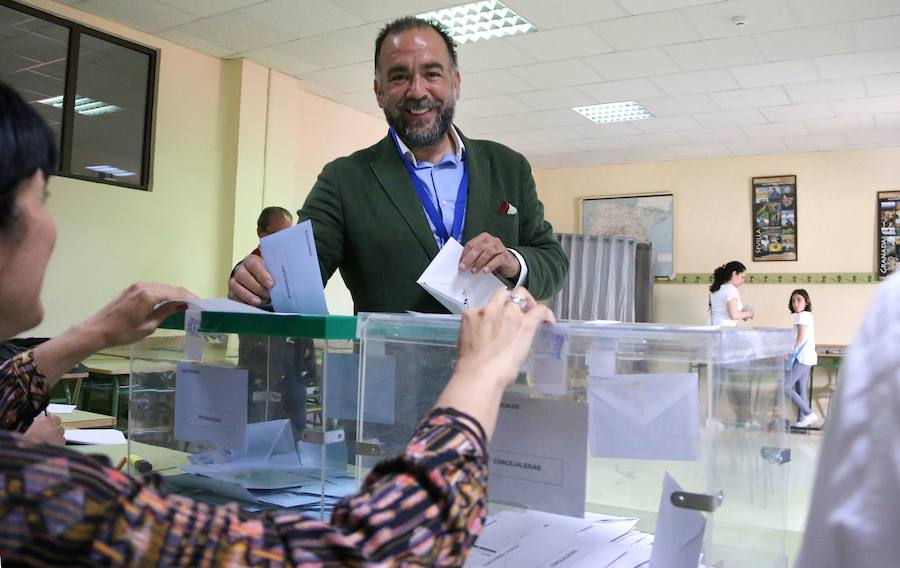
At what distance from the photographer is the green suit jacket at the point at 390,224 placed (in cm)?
147

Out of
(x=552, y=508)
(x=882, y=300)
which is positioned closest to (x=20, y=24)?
(x=552, y=508)

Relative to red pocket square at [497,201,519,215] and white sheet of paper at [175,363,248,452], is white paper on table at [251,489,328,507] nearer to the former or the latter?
white sheet of paper at [175,363,248,452]

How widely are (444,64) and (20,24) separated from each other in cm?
420

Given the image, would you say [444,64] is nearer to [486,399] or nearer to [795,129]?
[486,399]

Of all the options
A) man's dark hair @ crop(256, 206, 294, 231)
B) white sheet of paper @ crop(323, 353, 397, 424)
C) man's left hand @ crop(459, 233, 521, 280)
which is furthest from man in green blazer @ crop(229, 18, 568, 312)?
man's dark hair @ crop(256, 206, 294, 231)

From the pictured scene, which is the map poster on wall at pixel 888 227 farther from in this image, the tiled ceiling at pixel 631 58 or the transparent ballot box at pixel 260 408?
the transparent ballot box at pixel 260 408

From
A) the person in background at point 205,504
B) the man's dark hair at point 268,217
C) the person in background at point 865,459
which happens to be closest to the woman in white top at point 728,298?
the man's dark hair at point 268,217

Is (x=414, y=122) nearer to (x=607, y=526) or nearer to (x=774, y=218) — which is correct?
(x=607, y=526)

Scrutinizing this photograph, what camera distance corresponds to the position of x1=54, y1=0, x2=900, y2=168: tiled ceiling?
459cm

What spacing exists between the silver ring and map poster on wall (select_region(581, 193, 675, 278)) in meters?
8.68

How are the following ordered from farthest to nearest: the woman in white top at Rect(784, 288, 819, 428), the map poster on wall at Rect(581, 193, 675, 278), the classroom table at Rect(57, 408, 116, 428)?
the map poster on wall at Rect(581, 193, 675, 278) → the woman in white top at Rect(784, 288, 819, 428) → the classroom table at Rect(57, 408, 116, 428)

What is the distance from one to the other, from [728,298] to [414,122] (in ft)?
20.9

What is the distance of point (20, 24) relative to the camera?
14.9 ft

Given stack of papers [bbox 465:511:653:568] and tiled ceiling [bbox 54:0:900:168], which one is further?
tiled ceiling [bbox 54:0:900:168]
